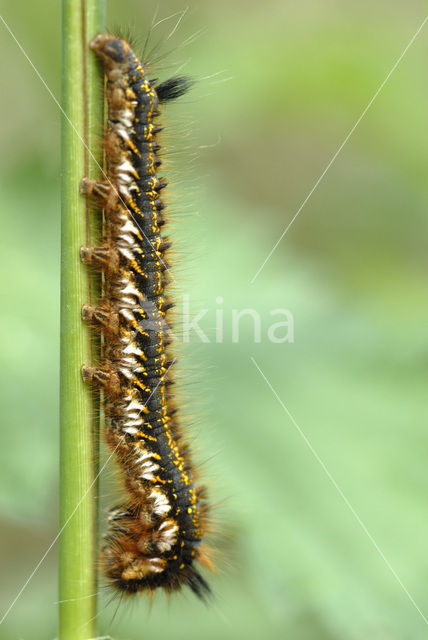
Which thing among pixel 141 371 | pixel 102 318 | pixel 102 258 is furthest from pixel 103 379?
pixel 141 371

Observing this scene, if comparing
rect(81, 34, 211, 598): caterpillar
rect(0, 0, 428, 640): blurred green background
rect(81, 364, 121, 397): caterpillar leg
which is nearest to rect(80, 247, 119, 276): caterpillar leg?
rect(81, 34, 211, 598): caterpillar

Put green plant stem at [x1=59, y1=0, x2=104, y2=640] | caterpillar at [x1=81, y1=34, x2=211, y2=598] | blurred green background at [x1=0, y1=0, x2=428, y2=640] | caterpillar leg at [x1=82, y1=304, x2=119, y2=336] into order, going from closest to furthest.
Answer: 1. green plant stem at [x1=59, y1=0, x2=104, y2=640]
2. caterpillar leg at [x1=82, y1=304, x2=119, y2=336]
3. caterpillar at [x1=81, y1=34, x2=211, y2=598]
4. blurred green background at [x1=0, y1=0, x2=428, y2=640]

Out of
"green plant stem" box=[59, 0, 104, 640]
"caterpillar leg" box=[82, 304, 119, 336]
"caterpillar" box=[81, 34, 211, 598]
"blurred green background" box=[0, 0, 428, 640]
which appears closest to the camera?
"green plant stem" box=[59, 0, 104, 640]

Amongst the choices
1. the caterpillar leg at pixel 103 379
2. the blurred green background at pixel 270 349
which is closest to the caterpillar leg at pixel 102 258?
A: the caterpillar leg at pixel 103 379

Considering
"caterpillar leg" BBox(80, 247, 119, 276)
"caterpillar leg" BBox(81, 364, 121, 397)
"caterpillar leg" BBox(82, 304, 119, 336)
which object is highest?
"caterpillar leg" BBox(80, 247, 119, 276)

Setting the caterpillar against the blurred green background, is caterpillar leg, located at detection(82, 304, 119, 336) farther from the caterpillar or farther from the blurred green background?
the blurred green background

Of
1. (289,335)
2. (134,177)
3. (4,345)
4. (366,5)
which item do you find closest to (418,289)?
(289,335)

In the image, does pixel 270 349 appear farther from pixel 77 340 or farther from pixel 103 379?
pixel 77 340

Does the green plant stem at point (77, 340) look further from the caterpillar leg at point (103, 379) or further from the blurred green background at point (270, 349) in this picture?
the blurred green background at point (270, 349)
